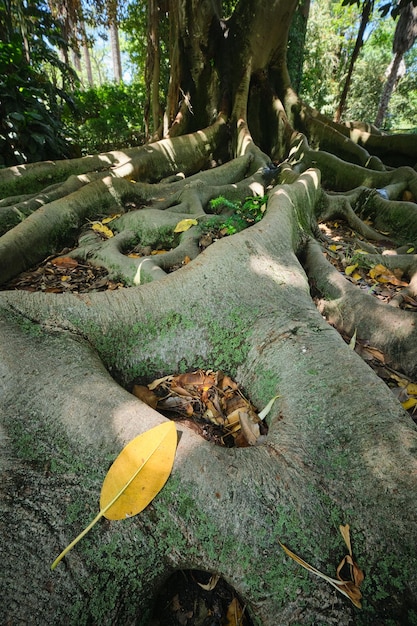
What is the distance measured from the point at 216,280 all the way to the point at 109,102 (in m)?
8.87

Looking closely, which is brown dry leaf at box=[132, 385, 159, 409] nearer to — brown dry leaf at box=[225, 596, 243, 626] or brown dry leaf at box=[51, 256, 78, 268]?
brown dry leaf at box=[225, 596, 243, 626]

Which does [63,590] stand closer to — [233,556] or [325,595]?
[233,556]

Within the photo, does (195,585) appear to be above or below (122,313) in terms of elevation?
below

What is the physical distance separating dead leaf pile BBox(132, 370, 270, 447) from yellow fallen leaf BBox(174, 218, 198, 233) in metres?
1.51

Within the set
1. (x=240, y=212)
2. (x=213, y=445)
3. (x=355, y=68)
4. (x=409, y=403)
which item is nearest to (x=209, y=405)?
(x=213, y=445)

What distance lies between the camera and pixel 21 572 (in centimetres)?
74

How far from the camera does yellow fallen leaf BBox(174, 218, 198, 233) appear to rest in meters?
2.65

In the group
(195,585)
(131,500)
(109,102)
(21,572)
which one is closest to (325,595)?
(195,585)

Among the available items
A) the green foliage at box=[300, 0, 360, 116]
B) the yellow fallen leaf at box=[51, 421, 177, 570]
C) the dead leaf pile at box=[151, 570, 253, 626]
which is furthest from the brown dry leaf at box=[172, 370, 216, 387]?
the green foliage at box=[300, 0, 360, 116]

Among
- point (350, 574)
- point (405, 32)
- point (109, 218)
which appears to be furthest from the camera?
point (405, 32)

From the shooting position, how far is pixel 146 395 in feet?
4.60

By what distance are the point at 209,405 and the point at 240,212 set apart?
218 cm

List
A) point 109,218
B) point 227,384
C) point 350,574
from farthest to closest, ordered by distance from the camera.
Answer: point 109,218
point 227,384
point 350,574

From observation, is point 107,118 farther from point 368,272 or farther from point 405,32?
point 405,32
